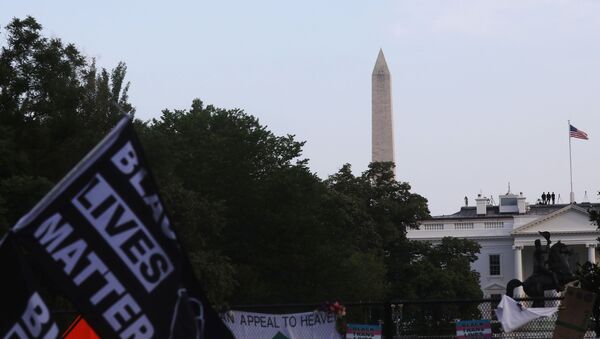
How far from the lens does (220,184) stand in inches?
2106

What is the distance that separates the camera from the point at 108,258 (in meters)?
4.99

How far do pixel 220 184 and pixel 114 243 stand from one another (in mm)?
48580

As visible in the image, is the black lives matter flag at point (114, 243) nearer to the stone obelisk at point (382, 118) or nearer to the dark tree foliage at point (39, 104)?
the dark tree foliage at point (39, 104)

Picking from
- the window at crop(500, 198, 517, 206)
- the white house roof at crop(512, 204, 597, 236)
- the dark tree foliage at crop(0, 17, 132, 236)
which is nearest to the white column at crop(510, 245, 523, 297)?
the white house roof at crop(512, 204, 597, 236)

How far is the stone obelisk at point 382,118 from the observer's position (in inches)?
3669

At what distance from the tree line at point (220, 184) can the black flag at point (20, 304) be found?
24.3m

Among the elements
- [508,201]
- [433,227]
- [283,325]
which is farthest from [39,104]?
[508,201]

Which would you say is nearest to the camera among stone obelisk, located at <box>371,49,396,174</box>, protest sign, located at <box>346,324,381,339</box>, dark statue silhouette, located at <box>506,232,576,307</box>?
protest sign, located at <box>346,324,381,339</box>

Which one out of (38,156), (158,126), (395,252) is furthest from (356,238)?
(38,156)

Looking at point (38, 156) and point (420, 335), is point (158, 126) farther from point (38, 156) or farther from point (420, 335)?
point (420, 335)

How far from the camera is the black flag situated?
5.21 m

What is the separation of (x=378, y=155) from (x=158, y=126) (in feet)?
122

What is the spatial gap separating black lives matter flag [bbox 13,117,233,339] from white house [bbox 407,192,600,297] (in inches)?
4294

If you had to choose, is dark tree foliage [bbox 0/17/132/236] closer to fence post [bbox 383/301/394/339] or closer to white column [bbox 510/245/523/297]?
fence post [bbox 383/301/394/339]
